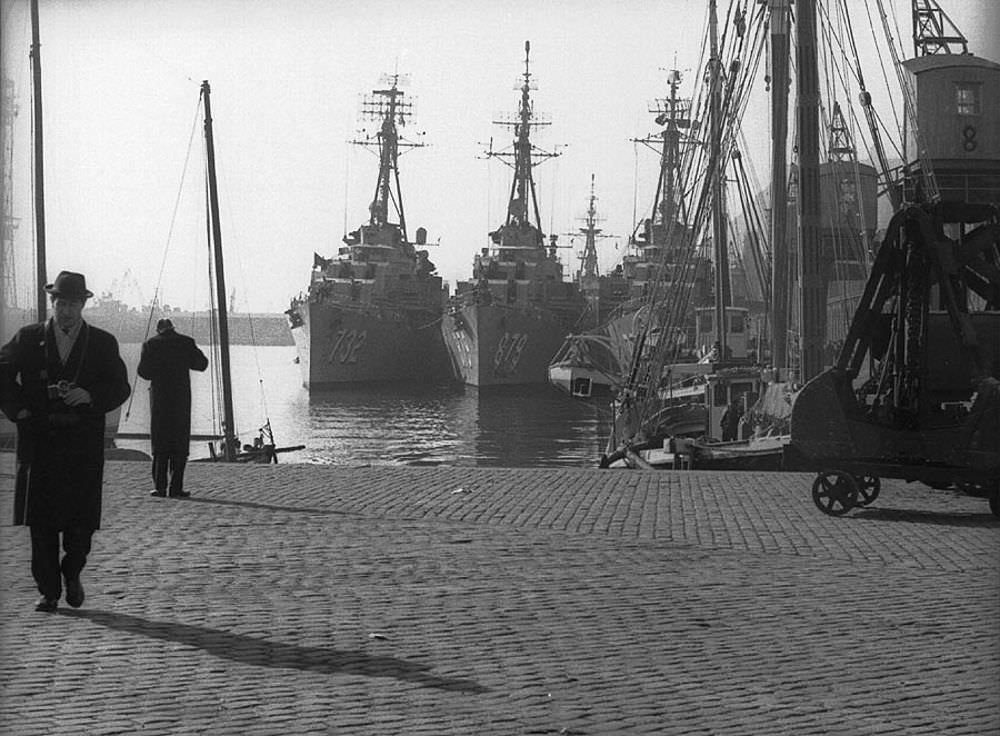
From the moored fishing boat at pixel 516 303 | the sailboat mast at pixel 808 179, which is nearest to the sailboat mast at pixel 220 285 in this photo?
the sailboat mast at pixel 808 179

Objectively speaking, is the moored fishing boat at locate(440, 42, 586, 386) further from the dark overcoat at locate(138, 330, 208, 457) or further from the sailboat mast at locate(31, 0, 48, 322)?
the dark overcoat at locate(138, 330, 208, 457)

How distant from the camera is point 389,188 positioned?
96188 mm

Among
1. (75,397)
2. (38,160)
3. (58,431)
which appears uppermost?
(38,160)

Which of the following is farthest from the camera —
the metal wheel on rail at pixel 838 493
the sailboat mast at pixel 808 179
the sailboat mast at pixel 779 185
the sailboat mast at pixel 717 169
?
the sailboat mast at pixel 717 169

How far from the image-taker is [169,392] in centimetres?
1180

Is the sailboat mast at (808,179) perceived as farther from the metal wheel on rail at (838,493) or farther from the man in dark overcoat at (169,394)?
the man in dark overcoat at (169,394)

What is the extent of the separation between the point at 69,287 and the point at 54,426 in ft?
2.13

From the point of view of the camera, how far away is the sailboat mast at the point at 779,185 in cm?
2556

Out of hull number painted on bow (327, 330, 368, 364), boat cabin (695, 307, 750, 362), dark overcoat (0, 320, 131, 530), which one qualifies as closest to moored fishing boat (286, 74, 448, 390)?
hull number painted on bow (327, 330, 368, 364)

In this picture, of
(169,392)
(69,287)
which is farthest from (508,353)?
(69,287)

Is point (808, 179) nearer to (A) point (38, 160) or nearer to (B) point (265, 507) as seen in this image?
(A) point (38, 160)

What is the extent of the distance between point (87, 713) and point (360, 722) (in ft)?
2.95

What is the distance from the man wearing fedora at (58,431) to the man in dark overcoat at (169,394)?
14.9 ft

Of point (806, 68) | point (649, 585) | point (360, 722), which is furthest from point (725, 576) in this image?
point (806, 68)
